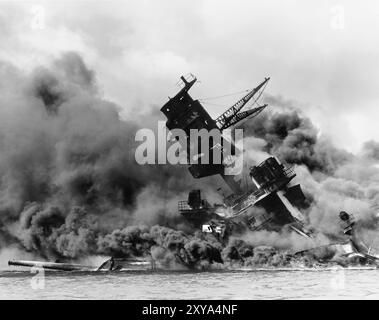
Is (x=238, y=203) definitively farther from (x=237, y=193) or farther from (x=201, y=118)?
(x=201, y=118)

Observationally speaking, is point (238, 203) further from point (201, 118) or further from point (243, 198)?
point (201, 118)

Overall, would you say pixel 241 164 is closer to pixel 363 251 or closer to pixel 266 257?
pixel 266 257

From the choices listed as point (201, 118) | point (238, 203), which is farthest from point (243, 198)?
point (201, 118)

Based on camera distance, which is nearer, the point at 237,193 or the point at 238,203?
the point at 238,203

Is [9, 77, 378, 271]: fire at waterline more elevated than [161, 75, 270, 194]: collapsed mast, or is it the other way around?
[161, 75, 270, 194]: collapsed mast

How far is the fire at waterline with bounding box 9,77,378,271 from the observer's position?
27141 millimetres

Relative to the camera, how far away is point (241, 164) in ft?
99.7

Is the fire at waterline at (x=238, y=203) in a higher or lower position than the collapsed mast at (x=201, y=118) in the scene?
lower

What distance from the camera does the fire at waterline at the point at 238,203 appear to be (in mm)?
27141

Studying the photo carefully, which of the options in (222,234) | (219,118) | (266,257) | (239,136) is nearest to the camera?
(266,257)

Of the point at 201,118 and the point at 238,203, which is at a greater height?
the point at 201,118

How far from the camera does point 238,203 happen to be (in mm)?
28422
